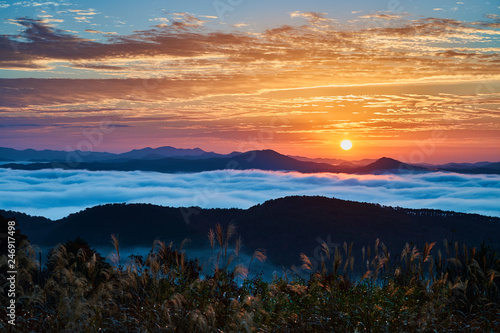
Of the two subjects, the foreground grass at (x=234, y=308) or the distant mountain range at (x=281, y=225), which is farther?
the distant mountain range at (x=281, y=225)

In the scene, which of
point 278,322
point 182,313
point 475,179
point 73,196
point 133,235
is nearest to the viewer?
point 182,313

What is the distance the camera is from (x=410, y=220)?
332 feet

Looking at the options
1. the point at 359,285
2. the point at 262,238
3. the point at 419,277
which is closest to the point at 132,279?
the point at 359,285

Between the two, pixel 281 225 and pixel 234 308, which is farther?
pixel 281 225

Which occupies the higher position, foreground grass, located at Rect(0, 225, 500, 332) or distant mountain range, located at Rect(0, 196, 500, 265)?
foreground grass, located at Rect(0, 225, 500, 332)

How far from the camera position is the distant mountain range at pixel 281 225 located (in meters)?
91.2

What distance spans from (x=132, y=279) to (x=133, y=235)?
9731 centimetres

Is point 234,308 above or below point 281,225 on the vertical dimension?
above

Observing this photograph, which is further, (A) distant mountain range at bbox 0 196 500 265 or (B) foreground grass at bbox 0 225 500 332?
(A) distant mountain range at bbox 0 196 500 265

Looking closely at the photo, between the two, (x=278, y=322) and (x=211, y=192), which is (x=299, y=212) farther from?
(x=278, y=322)

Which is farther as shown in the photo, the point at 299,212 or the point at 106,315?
the point at 299,212

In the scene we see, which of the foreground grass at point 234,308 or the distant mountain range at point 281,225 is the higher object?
the foreground grass at point 234,308

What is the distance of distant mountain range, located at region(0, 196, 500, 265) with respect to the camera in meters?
91.2

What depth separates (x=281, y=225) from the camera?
100 m
